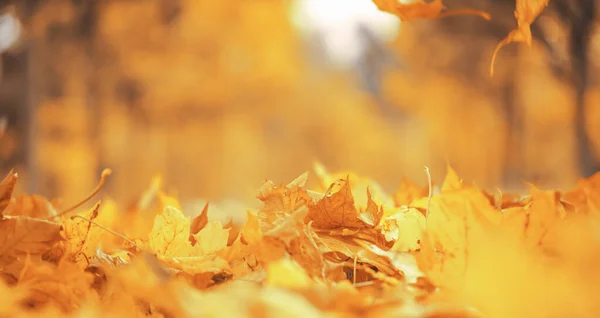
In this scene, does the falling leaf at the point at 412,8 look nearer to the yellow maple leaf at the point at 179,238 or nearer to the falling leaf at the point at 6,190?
the yellow maple leaf at the point at 179,238

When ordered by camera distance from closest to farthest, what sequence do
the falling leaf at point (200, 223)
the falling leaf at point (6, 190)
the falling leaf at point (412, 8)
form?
the falling leaf at point (6, 190)
the falling leaf at point (412, 8)
the falling leaf at point (200, 223)

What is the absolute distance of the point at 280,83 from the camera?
9977 millimetres

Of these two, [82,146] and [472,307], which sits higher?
[472,307]

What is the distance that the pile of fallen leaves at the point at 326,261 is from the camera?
1.40ft

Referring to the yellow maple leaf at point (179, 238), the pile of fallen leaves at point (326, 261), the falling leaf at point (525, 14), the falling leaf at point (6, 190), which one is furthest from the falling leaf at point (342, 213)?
the falling leaf at point (6, 190)

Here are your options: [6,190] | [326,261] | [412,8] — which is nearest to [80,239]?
[6,190]

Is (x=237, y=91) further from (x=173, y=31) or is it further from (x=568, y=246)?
(x=568, y=246)

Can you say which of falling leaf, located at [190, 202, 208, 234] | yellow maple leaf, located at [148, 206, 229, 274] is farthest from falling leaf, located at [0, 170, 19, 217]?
falling leaf, located at [190, 202, 208, 234]

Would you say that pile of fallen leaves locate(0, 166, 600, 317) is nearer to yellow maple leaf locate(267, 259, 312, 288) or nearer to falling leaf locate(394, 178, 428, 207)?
yellow maple leaf locate(267, 259, 312, 288)

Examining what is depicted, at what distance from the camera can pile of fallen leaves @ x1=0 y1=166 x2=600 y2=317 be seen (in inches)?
16.8

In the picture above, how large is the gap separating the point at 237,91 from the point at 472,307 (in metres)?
9.32

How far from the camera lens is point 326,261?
0.60 meters

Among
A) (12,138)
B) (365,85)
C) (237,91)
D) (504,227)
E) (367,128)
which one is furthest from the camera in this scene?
(365,85)

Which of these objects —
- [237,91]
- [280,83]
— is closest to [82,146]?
[237,91]
